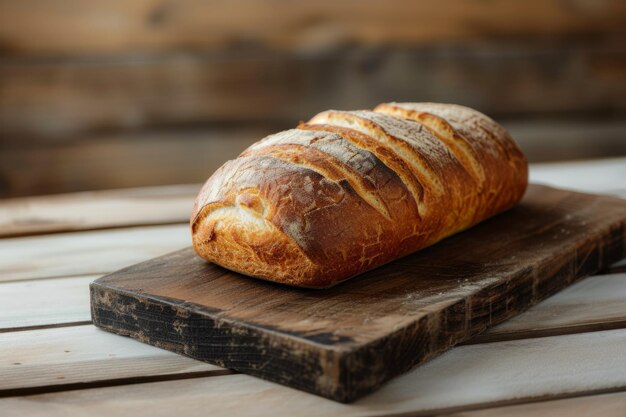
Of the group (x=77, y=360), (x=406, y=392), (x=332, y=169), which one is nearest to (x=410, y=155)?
(x=332, y=169)

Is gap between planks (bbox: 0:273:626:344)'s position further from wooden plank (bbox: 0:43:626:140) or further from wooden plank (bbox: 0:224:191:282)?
wooden plank (bbox: 0:43:626:140)

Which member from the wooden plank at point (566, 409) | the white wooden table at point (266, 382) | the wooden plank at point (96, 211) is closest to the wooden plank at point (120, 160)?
the wooden plank at point (96, 211)

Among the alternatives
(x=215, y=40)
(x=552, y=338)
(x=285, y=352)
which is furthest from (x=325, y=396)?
(x=215, y=40)

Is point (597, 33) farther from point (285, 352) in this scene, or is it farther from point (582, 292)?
point (285, 352)

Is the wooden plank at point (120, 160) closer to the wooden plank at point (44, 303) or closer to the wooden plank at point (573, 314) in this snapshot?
the wooden plank at point (44, 303)

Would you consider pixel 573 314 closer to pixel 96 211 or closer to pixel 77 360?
Answer: pixel 77 360

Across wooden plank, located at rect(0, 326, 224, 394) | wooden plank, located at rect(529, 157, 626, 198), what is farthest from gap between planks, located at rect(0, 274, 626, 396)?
wooden plank, located at rect(529, 157, 626, 198)
